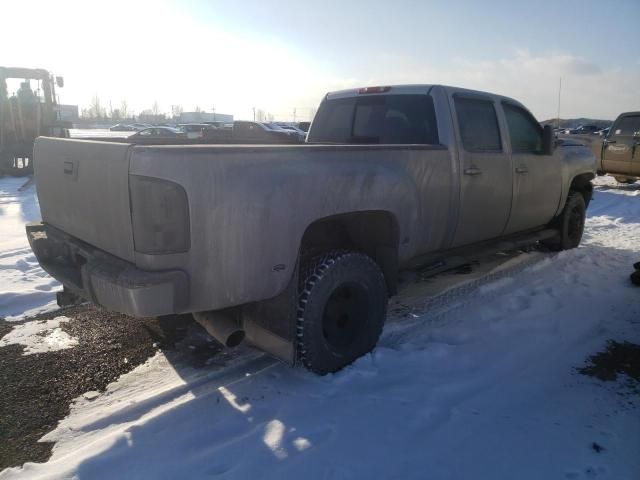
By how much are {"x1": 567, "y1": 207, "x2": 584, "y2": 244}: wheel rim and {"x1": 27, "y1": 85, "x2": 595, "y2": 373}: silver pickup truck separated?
80.4 inches

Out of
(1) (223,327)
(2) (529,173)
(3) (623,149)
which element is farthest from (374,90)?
(3) (623,149)

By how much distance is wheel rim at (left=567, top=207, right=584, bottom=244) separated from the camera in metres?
6.52

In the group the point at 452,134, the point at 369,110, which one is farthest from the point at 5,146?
the point at 452,134

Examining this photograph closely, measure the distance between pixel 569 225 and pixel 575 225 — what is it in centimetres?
16

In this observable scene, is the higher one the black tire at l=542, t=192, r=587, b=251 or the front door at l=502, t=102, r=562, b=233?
the front door at l=502, t=102, r=562, b=233

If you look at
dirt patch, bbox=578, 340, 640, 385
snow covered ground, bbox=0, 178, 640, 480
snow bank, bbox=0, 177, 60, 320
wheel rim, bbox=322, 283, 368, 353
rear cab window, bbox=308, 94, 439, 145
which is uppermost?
rear cab window, bbox=308, 94, 439, 145

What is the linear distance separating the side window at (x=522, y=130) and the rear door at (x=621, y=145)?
395 inches

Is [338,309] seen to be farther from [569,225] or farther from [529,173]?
[569,225]

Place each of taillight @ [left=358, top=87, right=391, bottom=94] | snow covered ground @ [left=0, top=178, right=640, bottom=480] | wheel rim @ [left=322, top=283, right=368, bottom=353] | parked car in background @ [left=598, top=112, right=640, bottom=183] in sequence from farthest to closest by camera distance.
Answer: parked car in background @ [left=598, top=112, right=640, bottom=183]
taillight @ [left=358, top=87, right=391, bottom=94]
wheel rim @ [left=322, top=283, right=368, bottom=353]
snow covered ground @ [left=0, top=178, right=640, bottom=480]

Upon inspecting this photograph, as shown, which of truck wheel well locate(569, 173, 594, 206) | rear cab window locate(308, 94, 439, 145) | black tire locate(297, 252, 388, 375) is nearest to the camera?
black tire locate(297, 252, 388, 375)

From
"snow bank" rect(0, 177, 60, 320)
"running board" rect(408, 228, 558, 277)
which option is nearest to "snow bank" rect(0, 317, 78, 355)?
"snow bank" rect(0, 177, 60, 320)

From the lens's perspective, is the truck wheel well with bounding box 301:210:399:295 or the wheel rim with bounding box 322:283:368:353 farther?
the truck wheel well with bounding box 301:210:399:295

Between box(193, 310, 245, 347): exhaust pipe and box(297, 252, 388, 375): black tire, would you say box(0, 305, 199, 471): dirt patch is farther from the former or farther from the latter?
box(297, 252, 388, 375): black tire

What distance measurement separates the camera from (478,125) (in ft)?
14.7
